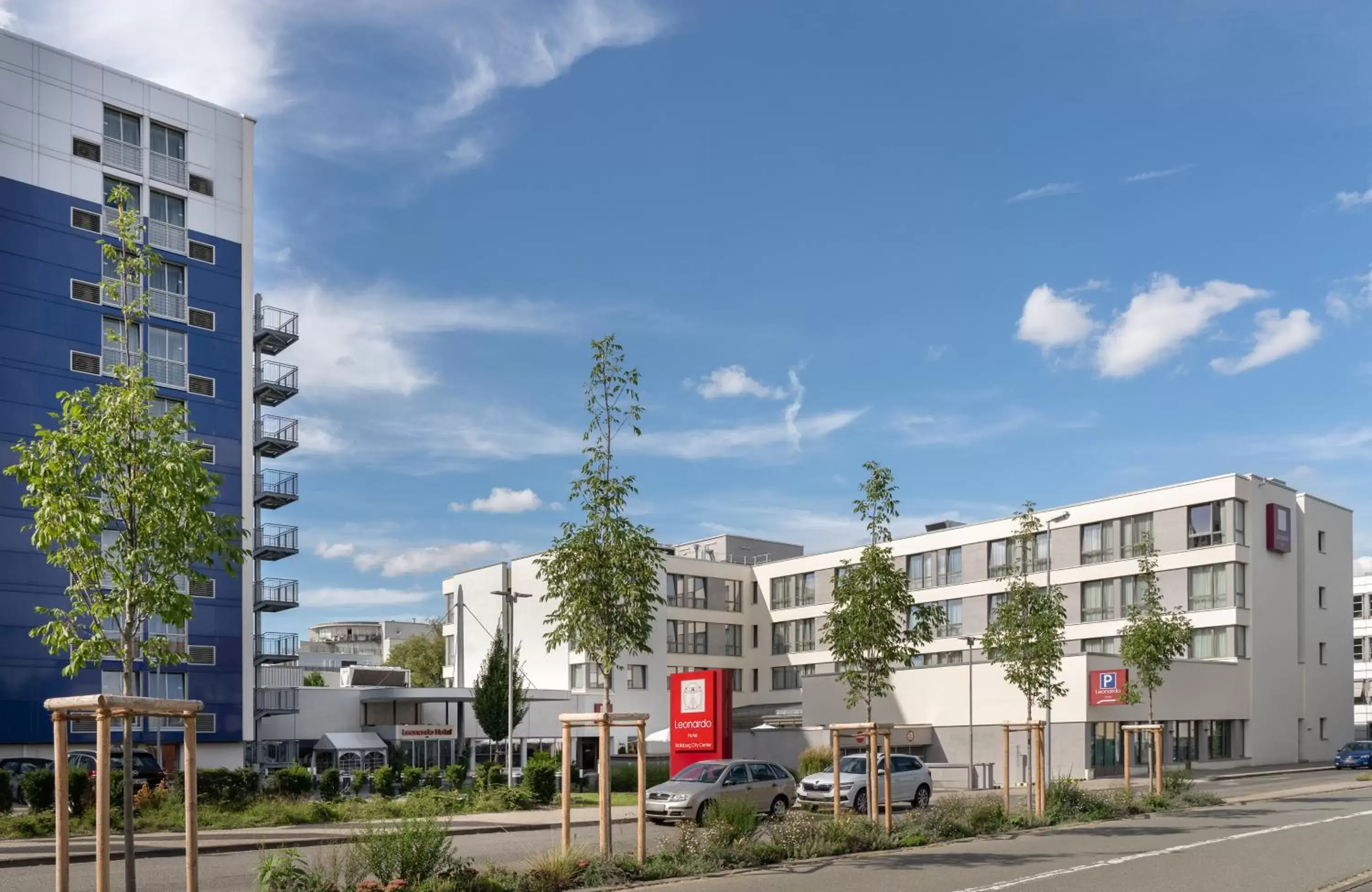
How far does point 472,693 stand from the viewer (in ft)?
196

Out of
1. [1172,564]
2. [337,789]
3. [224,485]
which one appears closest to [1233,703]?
[1172,564]

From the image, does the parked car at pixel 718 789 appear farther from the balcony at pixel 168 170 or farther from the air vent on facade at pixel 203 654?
the balcony at pixel 168 170

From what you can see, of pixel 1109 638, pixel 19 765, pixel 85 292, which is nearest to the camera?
pixel 19 765

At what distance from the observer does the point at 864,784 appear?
31.0m

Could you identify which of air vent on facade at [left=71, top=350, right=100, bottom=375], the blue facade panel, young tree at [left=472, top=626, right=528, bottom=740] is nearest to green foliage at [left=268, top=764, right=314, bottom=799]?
the blue facade panel

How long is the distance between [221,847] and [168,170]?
37.5m

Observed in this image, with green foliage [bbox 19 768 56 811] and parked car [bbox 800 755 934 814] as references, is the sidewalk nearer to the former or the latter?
Answer: green foliage [bbox 19 768 56 811]

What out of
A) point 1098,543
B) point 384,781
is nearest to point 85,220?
point 384,781

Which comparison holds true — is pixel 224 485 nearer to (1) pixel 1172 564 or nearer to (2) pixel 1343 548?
(1) pixel 1172 564

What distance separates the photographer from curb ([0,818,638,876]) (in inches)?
807

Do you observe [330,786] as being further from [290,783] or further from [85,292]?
[85,292]

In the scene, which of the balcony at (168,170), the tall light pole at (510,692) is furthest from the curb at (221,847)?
the balcony at (168,170)

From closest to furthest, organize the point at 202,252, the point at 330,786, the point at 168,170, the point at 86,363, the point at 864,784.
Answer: the point at 864,784, the point at 330,786, the point at 86,363, the point at 168,170, the point at 202,252

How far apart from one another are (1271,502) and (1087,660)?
48.3 feet
